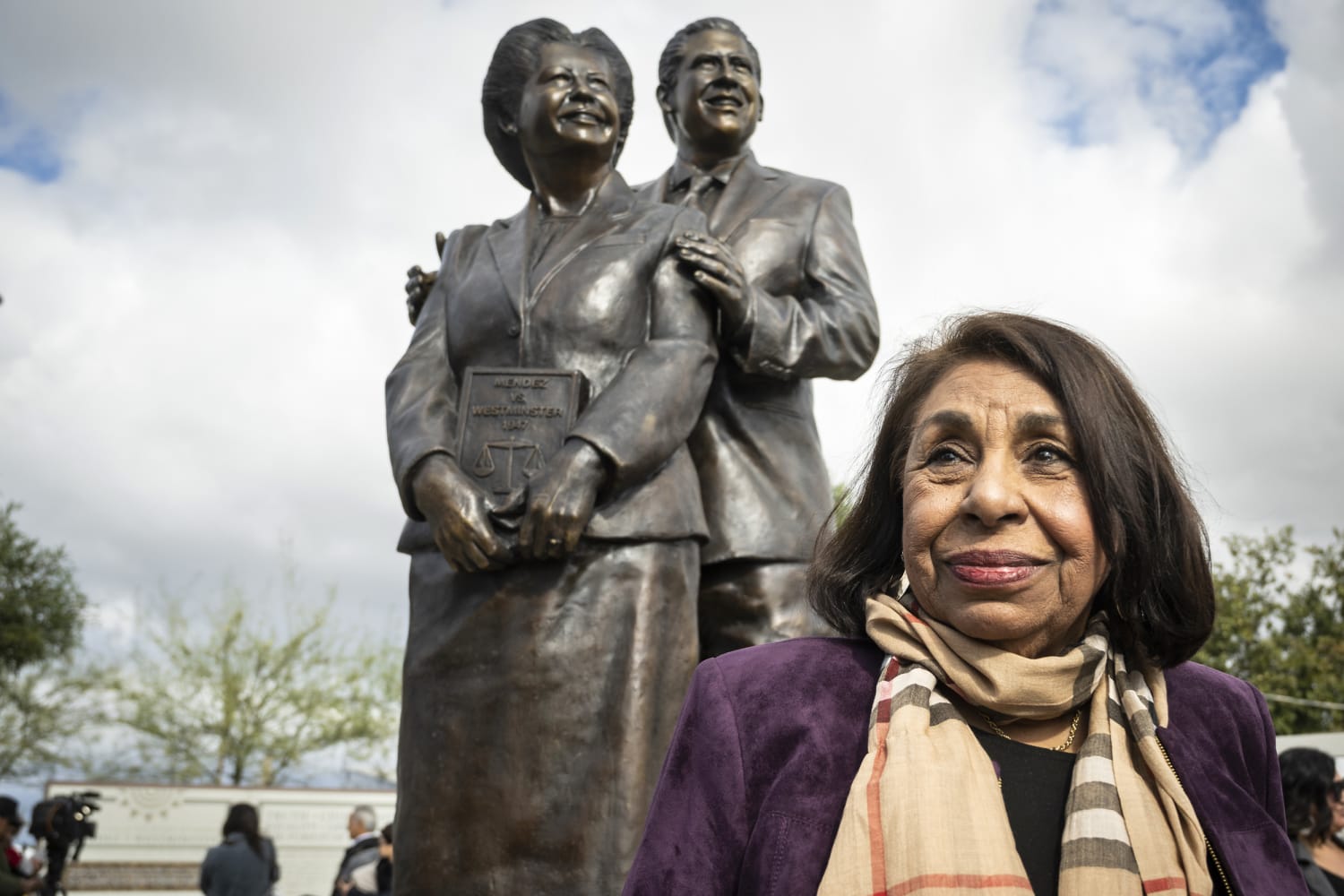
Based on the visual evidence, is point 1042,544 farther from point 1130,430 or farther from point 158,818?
point 158,818

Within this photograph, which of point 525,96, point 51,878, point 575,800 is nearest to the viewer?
point 575,800

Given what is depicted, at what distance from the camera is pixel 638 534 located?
13.8 ft

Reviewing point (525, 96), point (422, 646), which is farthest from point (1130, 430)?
point (525, 96)

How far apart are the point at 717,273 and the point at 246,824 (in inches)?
262

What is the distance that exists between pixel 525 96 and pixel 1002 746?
128 inches

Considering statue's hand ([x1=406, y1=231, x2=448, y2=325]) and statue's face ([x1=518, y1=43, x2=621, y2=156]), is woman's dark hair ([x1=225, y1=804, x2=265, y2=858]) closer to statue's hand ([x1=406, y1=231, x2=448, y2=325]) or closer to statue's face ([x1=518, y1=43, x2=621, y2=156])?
statue's hand ([x1=406, y1=231, x2=448, y2=325])

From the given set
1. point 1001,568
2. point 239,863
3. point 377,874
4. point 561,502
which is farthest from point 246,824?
point 1001,568

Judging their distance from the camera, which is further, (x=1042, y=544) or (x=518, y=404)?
(x=518, y=404)

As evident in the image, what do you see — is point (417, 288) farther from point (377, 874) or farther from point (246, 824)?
point (246, 824)

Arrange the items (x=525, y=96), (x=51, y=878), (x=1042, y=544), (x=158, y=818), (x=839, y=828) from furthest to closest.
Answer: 1. (x=158, y=818)
2. (x=51, y=878)
3. (x=525, y=96)
4. (x=1042, y=544)
5. (x=839, y=828)

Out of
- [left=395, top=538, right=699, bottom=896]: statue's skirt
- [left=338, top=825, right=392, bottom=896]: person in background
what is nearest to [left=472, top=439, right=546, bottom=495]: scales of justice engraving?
[left=395, top=538, right=699, bottom=896]: statue's skirt

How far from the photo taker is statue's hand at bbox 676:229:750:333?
14.6 ft

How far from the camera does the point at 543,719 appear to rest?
405 cm

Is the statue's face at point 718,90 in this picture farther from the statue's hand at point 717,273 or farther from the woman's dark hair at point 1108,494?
the woman's dark hair at point 1108,494
